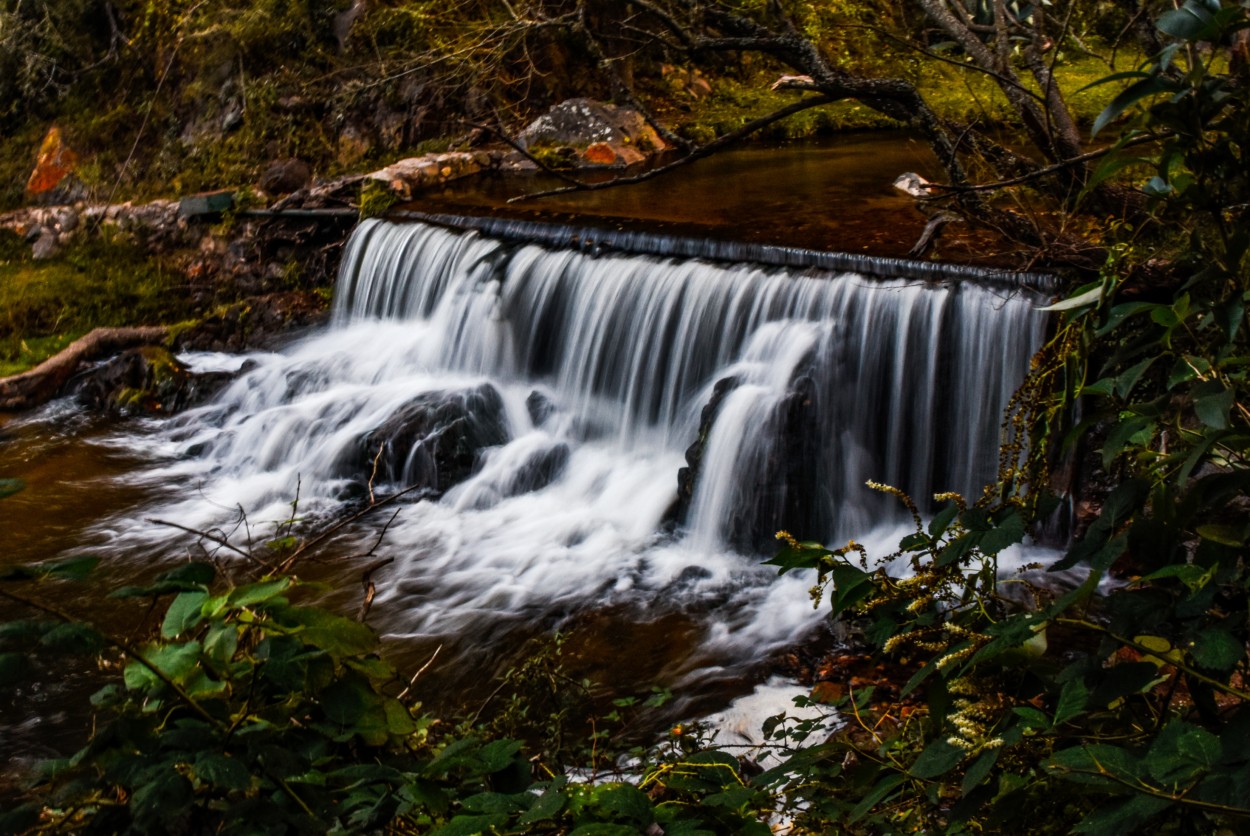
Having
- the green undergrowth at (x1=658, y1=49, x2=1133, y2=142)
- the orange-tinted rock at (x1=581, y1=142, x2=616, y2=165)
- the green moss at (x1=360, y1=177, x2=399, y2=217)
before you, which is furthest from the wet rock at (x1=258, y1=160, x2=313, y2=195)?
the green undergrowth at (x1=658, y1=49, x2=1133, y2=142)

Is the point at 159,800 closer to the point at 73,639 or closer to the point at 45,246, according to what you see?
the point at 73,639

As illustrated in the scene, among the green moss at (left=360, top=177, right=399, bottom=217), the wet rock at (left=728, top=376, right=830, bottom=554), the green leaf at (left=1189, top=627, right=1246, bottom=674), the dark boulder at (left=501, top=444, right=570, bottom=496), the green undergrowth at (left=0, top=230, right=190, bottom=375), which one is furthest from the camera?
the green moss at (left=360, top=177, right=399, bottom=217)

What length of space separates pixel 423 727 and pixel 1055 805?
124 cm

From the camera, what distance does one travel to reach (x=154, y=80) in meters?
14.4

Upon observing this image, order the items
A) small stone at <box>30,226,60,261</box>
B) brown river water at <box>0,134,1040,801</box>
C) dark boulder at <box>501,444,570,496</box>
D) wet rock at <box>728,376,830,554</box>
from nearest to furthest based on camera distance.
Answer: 1. brown river water at <box>0,134,1040,801</box>
2. wet rock at <box>728,376,830,554</box>
3. dark boulder at <box>501,444,570,496</box>
4. small stone at <box>30,226,60,261</box>

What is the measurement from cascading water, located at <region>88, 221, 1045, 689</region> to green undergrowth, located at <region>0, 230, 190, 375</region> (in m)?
2.33

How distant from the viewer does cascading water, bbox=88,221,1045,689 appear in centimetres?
573

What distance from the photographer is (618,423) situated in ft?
24.3

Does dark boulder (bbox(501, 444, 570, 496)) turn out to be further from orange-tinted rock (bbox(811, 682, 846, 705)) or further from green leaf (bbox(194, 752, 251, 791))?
green leaf (bbox(194, 752, 251, 791))

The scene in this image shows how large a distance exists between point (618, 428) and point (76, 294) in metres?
6.67

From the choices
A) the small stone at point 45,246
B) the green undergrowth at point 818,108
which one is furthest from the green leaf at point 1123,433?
the small stone at point 45,246

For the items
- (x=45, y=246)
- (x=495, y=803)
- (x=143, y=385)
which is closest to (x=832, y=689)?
(x=495, y=803)

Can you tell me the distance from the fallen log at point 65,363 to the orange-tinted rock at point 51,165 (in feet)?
15.1

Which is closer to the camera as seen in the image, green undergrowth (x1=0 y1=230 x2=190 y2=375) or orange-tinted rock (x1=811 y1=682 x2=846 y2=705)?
orange-tinted rock (x1=811 y1=682 x2=846 y2=705)
